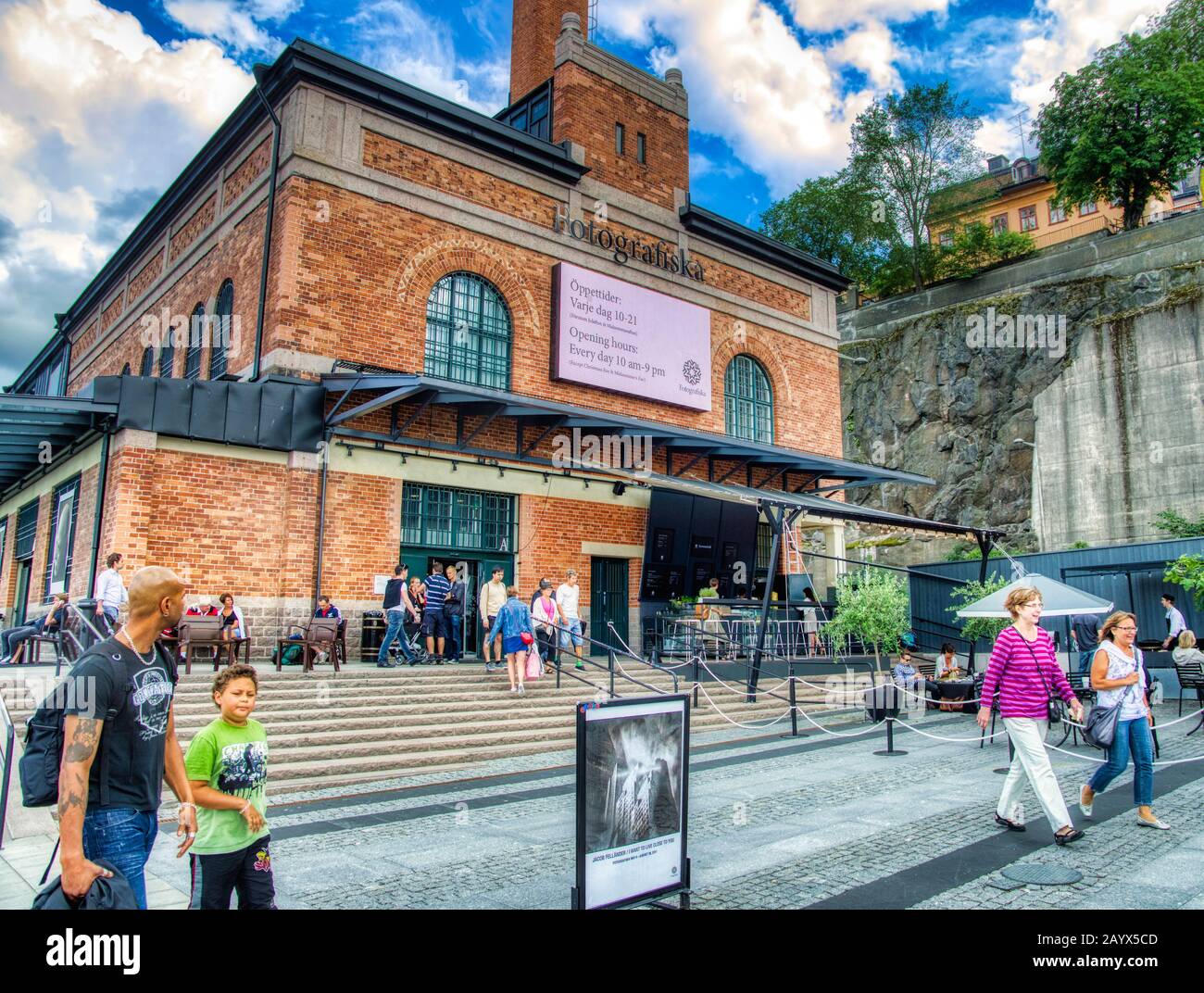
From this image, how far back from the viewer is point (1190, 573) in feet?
55.0

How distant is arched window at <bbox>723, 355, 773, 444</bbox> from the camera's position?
72.9 ft

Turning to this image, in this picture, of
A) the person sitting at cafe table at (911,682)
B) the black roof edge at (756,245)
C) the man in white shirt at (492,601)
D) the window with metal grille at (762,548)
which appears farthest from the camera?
the window with metal grille at (762,548)

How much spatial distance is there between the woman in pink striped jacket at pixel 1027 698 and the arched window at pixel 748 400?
610 inches

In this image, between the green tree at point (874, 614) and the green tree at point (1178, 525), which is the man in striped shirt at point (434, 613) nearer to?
the green tree at point (874, 614)

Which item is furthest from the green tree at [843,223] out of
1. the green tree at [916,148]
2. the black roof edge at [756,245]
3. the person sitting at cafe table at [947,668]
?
the person sitting at cafe table at [947,668]

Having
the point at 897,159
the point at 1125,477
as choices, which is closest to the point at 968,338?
the point at 1125,477

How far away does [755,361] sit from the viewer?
23.0 meters

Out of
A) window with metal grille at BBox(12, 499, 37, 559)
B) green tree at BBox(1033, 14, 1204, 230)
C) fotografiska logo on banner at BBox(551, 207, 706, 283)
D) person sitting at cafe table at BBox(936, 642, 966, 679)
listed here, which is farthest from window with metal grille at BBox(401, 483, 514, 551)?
green tree at BBox(1033, 14, 1204, 230)

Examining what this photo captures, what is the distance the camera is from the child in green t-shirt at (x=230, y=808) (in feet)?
11.9

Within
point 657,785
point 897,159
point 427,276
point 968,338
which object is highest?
point 897,159

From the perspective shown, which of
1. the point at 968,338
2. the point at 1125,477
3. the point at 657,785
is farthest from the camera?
the point at 968,338
